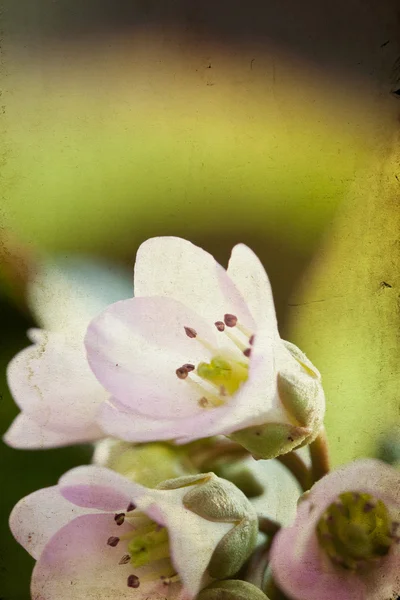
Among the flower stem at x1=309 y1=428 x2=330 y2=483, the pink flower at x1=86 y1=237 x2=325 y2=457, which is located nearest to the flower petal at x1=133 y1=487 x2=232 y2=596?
the pink flower at x1=86 y1=237 x2=325 y2=457

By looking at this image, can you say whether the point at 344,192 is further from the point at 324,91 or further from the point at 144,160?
the point at 144,160

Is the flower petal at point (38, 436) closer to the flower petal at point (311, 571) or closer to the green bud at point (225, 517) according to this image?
the green bud at point (225, 517)

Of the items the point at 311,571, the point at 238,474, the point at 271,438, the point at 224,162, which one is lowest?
the point at 311,571

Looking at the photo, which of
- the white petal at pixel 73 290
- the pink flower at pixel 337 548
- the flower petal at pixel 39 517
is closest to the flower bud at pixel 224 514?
the pink flower at pixel 337 548

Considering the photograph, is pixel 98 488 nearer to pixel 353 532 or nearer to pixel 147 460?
pixel 147 460

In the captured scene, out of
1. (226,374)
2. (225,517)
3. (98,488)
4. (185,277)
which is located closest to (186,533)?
(225,517)

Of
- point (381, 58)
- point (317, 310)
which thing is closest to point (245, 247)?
point (317, 310)

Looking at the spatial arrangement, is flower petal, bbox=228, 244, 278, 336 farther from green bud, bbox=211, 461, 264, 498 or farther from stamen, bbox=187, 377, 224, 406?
green bud, bbox=211, 461, 264, 498
